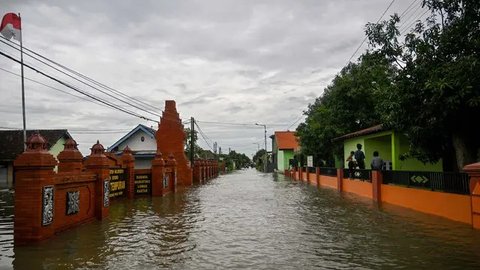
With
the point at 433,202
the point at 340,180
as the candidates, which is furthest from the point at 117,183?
the point at 433,202

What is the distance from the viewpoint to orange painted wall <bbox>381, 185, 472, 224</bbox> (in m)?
11.4

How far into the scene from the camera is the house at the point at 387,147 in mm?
20094

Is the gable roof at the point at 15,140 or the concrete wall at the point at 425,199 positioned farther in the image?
the gable roof at the point at 15,140

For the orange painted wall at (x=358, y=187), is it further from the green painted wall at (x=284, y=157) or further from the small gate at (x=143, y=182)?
the green painted wall at (x=284, y=157)

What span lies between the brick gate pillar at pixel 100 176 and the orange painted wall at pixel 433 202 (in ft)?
32.1

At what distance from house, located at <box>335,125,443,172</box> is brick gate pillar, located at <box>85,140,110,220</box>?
11.0 m

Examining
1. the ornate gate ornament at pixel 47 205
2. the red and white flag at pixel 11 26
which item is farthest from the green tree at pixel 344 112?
the ornate gate ornament at pixel 47 205

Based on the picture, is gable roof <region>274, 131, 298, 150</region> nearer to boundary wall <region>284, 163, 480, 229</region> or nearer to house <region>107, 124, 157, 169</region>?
house <region>107, 124, 157, 169</region>

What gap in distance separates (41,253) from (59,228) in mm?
2241

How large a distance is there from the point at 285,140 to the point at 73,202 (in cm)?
5905

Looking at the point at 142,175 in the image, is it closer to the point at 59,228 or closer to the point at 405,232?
the point at 59,228

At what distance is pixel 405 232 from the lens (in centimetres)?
1014

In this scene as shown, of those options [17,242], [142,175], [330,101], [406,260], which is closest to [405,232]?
[406,260]

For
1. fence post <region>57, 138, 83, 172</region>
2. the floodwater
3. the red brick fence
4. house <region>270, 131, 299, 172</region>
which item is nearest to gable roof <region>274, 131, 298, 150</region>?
house <region>270, 131, 299, 172</region>
